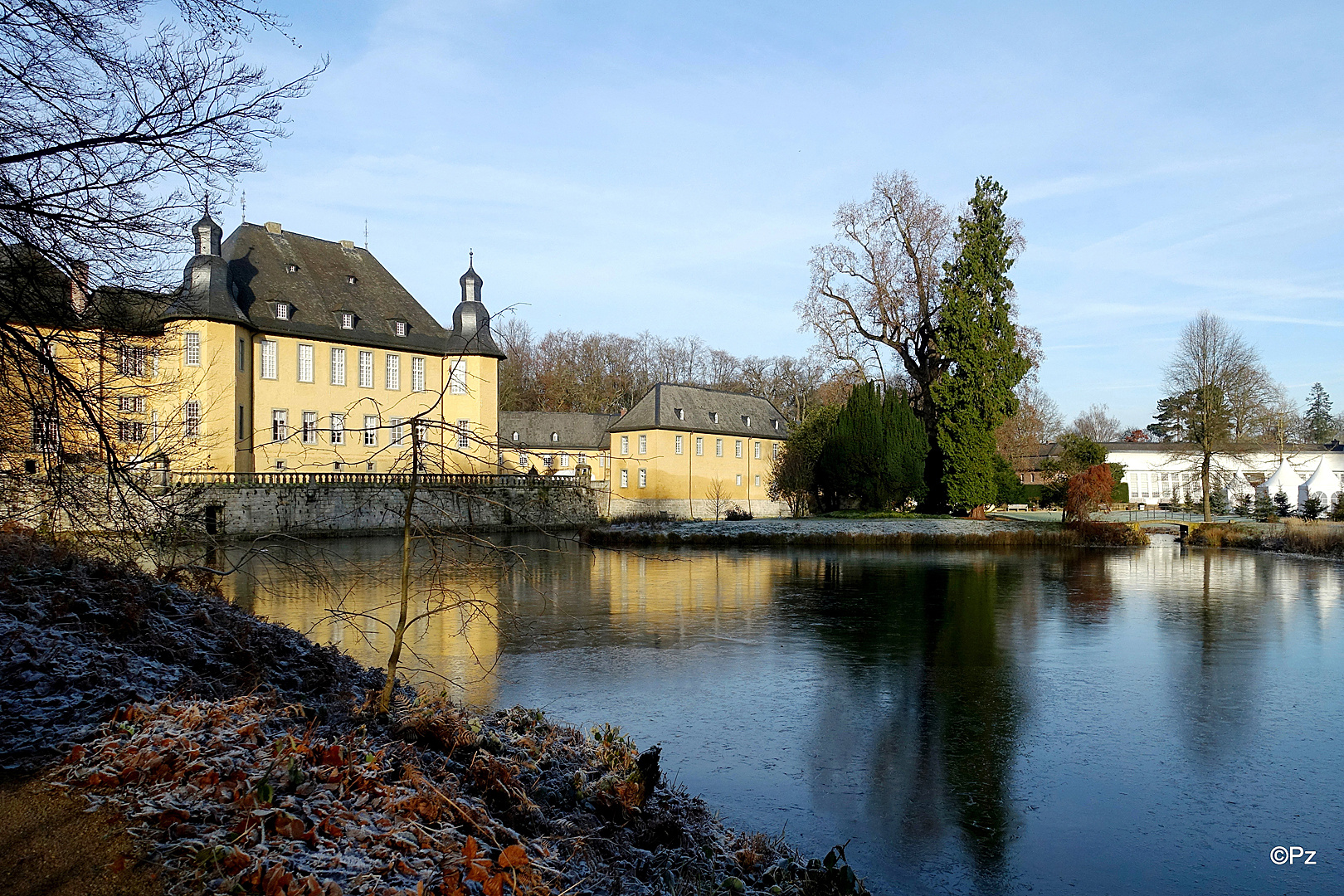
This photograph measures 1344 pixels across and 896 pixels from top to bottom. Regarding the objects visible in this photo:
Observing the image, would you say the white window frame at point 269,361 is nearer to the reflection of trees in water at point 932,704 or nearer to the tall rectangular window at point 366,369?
the tall rectangular window at point 366,369

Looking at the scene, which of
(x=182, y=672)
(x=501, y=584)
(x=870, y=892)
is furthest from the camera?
(x=501, y=584)

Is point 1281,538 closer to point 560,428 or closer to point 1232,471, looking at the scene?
point 1232,471

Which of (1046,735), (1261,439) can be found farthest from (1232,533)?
(1046,735)

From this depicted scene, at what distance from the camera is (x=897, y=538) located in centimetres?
3225

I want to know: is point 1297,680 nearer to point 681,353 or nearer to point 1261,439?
point 1261,439

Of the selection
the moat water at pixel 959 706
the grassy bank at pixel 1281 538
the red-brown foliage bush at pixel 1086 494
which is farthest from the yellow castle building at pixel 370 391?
the grassy bank at pixel 1281 538

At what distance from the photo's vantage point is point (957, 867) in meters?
5.51

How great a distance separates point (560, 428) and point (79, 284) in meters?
57.5

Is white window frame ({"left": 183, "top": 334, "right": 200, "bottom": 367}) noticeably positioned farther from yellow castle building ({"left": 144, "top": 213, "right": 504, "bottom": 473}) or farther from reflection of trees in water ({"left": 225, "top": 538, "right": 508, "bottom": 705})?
reflection of trees in water ({"left": 225, "top": 538, "right": 508, "bottom": 705})

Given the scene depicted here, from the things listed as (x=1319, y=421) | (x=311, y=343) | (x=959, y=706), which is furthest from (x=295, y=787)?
(x=1319, y=421)

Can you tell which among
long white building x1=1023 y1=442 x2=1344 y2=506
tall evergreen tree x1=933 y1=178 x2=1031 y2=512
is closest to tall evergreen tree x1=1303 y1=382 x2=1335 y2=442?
long white building x1=1023 y1=442 x2=1344 y2=506

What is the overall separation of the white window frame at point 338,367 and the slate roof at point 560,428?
16.4 m

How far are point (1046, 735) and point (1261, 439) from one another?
135ft

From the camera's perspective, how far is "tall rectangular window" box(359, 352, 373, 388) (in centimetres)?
4556
